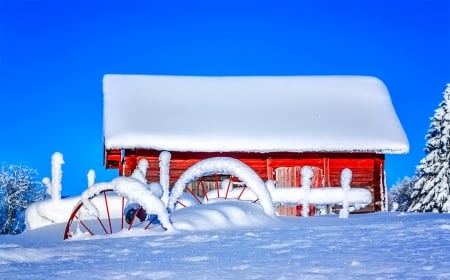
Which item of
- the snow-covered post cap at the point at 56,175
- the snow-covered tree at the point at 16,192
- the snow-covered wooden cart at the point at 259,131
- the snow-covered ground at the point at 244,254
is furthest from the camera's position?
the snow-covered tree at the point at 16,192

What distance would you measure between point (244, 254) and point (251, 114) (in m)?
14.4

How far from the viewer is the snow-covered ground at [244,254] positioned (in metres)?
3.90

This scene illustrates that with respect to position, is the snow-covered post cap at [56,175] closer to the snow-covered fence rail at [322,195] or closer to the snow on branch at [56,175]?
the snow on branch at [56,175]

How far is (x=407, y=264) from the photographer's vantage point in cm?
400

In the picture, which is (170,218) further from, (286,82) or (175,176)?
(286,82)

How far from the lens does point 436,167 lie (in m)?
25.0

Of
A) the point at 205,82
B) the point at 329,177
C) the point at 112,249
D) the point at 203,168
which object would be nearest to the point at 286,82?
the point at 205,82

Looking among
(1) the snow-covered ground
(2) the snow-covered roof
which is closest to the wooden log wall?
(2) the snow-covered roof

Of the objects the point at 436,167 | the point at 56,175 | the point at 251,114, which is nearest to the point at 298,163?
the point at 251,114

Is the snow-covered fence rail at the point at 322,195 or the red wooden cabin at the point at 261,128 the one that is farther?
the red wooden cabin at the point at 261,128

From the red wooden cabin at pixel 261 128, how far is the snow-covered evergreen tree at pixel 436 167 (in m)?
5.00

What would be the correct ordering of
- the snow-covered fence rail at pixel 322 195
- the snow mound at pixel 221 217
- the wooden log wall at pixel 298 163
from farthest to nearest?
the wooden log wall at pixel 298 163, the snow-covered fence rail at pixel 322 195, the snow mound at pixel 221 217

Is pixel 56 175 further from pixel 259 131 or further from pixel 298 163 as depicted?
pixel 298 163

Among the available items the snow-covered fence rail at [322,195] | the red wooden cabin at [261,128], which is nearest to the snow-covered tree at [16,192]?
the red wooden cabin at [261,128]
